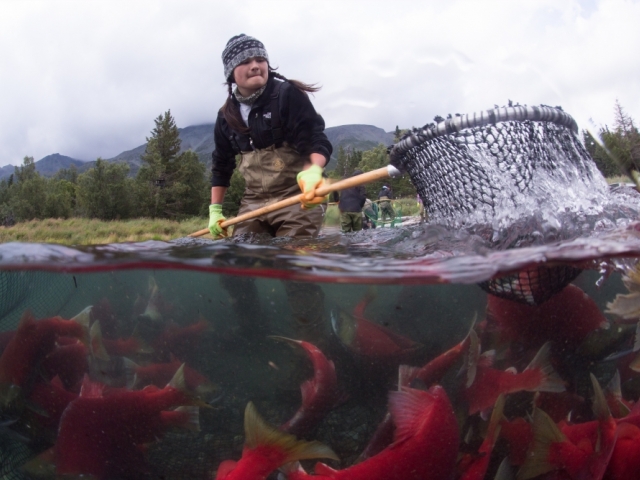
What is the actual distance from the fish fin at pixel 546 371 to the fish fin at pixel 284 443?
791 mm

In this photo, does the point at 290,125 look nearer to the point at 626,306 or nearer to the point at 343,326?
the point at 343,326

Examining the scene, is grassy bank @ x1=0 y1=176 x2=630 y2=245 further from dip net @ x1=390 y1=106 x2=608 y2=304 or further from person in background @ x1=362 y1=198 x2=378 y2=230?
person in background @ x1=362 y1=198 x2=378 y2=230

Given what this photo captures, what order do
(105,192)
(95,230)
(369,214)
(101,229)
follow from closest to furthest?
(95,230) < (101,229) < (105,192) < (369,214)

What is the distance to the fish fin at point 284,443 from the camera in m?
1.64

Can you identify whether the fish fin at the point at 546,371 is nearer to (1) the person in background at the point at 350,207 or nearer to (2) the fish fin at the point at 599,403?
(2) the fish fin at the point at 599,403

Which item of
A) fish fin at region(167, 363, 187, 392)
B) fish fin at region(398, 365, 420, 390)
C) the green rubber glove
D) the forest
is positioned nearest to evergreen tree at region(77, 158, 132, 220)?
the forest

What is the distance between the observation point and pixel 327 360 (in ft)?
5.98

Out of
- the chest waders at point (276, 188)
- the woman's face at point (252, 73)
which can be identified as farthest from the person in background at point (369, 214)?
the woman's face at point (252, 73)

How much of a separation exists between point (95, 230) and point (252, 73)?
2.66 metres

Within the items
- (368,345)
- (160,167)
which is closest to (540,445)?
(368,345)

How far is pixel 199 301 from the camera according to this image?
2074 millimetres

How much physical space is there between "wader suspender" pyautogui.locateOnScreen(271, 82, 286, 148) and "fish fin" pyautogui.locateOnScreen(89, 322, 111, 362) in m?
1.67

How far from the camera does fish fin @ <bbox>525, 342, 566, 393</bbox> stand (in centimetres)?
174

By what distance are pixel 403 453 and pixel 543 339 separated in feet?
2.28
